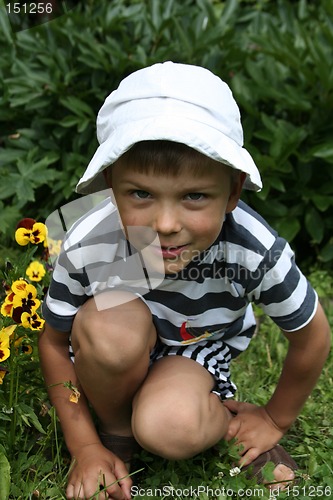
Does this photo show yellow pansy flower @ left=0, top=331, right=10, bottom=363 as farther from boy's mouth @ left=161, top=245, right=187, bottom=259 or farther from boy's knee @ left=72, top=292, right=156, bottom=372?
boy's mouth @ left=161, top=245, right=187, bottom=259

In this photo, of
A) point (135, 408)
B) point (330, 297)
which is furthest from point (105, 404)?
point (330, 297)

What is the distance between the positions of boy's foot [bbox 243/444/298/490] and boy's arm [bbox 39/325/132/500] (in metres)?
0.38

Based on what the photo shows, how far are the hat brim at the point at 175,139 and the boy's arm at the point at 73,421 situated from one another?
61cm

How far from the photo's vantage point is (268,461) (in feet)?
7.80

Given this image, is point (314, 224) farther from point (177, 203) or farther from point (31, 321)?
point (31, 321)

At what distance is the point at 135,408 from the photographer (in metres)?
2.25

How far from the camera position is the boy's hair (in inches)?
77.7

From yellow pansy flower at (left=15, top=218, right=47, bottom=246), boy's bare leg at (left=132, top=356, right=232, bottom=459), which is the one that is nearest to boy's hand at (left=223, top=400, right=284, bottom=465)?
boy's bare leg at (left=132, top=356, right=232, bottom=459)

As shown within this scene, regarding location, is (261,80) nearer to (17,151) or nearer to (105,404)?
(17,151)

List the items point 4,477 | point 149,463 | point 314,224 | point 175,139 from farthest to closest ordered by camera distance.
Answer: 1. point 314,224
2. point 149,463
3. point 4,477
4. point 175,139

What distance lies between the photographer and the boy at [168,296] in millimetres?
1990

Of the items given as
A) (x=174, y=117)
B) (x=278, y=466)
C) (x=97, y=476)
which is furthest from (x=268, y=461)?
(x=174, y=117)

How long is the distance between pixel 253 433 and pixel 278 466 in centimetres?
13

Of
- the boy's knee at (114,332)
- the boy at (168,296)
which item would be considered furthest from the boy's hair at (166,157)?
the boy's knee at (114,332)
